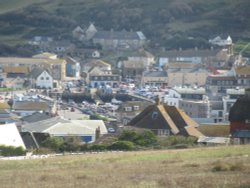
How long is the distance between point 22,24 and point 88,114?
2294 inches

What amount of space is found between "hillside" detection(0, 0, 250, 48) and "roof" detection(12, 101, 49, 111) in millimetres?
45911

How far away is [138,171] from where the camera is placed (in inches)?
920

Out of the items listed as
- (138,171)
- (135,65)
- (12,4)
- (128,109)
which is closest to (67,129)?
(128,109)

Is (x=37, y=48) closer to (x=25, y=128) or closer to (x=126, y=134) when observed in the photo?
(x=25, y=128)

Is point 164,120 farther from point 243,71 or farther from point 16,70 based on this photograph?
point 16,70

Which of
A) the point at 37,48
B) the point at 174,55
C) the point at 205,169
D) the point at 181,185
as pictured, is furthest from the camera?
the point at 37,48

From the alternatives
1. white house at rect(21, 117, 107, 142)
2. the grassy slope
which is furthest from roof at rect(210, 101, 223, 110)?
the grassy slope

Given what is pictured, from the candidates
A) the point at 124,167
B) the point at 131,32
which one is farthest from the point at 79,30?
the point at 124,167

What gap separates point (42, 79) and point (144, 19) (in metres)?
35.9

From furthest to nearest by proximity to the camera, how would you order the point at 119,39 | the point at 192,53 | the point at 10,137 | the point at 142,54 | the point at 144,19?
1. the point at 144,19
2. the point at 119,39
3. the point at 142,54
4. the point at 192,53
5. the point at 10,137

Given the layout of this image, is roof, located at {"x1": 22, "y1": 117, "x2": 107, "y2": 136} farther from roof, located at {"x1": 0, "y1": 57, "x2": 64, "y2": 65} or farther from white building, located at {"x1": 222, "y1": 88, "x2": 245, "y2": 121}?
roof, located at {"x1": 0, "y1": 57, "x2": 64, "y2": 65}

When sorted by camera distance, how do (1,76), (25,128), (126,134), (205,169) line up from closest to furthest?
(205,169), (126,134), (25,128), (1,76)

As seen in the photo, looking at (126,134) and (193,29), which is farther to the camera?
(193,29)

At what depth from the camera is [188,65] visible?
328 ft
